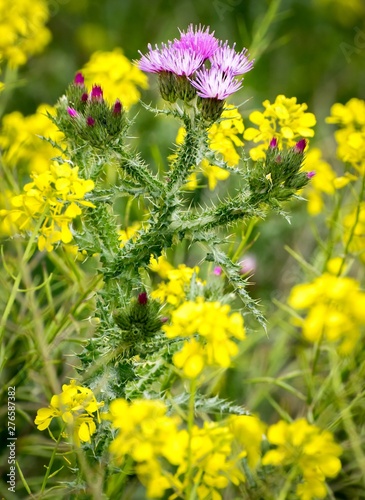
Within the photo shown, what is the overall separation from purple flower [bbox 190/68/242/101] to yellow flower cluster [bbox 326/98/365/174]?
1.43ft

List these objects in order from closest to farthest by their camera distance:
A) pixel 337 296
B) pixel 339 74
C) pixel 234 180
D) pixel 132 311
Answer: pixel 337 296, pixel 132 311, pixel 234 180, pixel 339 74

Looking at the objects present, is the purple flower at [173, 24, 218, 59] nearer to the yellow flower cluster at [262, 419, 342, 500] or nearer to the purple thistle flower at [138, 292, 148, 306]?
the purple thistle flower at [138, 292, 148, 306]

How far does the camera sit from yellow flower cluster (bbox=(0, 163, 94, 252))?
2.94 feet

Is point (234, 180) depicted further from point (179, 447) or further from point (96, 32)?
point (179, 447)

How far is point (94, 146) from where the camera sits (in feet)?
3.13

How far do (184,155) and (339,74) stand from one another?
212 centimetres

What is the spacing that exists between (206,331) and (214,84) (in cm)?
39

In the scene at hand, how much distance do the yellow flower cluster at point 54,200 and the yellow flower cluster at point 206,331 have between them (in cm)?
27

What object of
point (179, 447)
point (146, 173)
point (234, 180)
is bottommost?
point (179, 447)

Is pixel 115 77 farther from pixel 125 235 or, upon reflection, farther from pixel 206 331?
pixel 206 331

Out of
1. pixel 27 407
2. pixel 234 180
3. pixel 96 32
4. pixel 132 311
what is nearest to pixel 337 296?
pixel 132 311

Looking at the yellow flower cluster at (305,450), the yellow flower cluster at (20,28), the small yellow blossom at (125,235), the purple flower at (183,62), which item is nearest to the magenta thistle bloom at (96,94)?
Result: the purple flower at (183,62)

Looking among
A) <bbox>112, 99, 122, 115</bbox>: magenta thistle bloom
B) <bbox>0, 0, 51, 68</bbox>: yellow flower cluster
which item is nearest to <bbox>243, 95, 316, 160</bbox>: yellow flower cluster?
<bbox>112, 99, 122, 115</bbox>: magenta thistle bloom

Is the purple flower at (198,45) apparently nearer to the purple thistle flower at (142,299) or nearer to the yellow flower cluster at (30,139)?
the purple thistle flower at (142,299)
